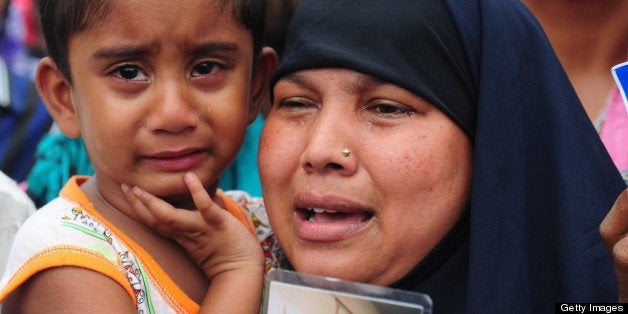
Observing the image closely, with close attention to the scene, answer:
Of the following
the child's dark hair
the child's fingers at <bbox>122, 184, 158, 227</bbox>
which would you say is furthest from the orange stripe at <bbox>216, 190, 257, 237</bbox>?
the child's dark hair

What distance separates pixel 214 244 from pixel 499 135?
3.06ft

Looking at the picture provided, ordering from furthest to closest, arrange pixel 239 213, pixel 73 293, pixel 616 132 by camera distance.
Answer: pixel 616 132 → pixel 239 213 → pixel 73 293

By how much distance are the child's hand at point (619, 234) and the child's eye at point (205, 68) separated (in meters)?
1.22

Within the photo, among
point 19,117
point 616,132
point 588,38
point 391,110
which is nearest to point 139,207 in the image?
point 391,110

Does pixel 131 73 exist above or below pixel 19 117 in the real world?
below

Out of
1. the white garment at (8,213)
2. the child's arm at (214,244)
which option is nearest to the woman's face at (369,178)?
the child's arm at (214,244)

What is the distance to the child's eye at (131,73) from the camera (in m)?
2.43

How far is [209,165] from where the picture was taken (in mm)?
2598

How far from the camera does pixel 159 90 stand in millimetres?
2414

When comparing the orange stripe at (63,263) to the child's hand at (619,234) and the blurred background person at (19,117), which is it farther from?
the blurred background person at (19,117)

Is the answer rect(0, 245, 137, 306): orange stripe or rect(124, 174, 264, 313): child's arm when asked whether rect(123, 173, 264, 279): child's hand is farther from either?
rect(0, 245, 137, 306): orange stripe

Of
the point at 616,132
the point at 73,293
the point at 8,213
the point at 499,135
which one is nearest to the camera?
the point at 73,293

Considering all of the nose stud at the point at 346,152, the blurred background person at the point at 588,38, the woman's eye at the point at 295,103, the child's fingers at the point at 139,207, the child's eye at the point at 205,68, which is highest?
the blurred background person at the point at 588,38

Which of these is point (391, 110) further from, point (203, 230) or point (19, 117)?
point (19, 117)
